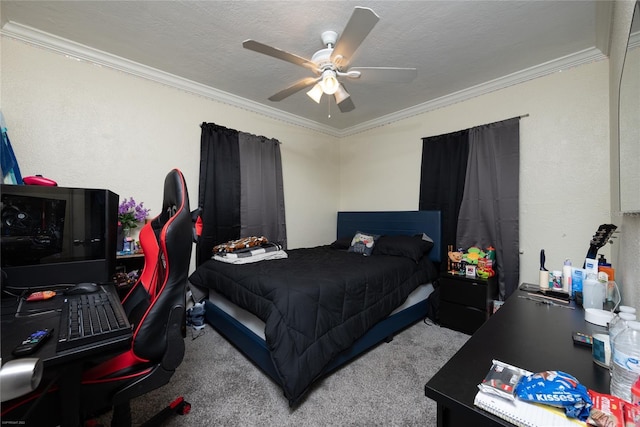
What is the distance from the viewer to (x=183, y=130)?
112 inches

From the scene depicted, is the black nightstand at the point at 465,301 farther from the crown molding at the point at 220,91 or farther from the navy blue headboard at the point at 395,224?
the crown molding at the point at 220,91

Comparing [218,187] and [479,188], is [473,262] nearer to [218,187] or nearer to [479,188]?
[479,188]

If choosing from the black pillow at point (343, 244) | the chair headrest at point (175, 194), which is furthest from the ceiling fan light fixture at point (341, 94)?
the black pillow at point (343, 244)

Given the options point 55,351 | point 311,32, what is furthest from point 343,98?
point 55,351

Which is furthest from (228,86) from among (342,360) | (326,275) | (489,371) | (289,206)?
(489,371)

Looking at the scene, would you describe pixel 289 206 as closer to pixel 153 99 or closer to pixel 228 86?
pixel 228 86

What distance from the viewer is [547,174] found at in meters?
2.49

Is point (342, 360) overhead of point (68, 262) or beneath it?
beneath

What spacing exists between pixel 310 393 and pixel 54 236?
182 centimetres

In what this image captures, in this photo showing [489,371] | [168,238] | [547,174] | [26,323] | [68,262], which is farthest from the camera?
[547,174]

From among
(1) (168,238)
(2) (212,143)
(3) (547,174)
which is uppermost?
(2) (212,143)

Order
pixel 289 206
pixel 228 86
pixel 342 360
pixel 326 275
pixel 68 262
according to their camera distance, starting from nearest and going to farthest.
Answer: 1. pixel 68 262
2. pixel 342 360
3. pixel 326 275
4. pixel 228 86
5. pixel 289 206

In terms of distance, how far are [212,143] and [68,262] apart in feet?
6.18

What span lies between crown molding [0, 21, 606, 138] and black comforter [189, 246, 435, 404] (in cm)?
200
